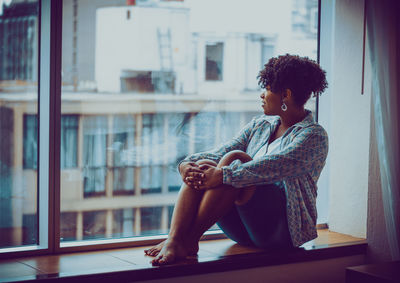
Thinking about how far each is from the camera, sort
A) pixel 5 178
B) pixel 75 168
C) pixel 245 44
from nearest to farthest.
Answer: pixel 5 178, pixel 75 168, pixel 245 44

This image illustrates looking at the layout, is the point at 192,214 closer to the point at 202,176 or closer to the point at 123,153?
the point at 202,176

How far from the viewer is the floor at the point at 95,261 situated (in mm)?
2002

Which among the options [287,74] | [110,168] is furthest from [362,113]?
[110,168]

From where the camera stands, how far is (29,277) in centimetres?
190

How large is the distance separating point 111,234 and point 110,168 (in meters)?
0.33

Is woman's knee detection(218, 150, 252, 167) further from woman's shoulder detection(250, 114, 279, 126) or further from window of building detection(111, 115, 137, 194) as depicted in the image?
window of building detection(111, 115, 137, 194)

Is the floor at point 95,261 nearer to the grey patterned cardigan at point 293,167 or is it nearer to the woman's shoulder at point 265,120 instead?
the grey patterned cardigan at point 293,167

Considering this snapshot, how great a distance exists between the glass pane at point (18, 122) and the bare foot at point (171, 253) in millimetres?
645

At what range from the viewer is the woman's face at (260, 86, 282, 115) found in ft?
8.01

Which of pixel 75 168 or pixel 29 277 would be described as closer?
pixel 29 277

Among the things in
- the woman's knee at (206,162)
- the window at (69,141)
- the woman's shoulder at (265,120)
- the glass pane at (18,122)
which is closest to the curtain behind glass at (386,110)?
the woman's shoulder at (265,120)

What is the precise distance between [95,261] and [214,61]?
125 cm

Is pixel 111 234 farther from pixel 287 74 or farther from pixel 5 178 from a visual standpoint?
pixel 287 74

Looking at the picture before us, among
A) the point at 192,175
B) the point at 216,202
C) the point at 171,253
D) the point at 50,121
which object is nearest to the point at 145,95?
the point at 50,121
